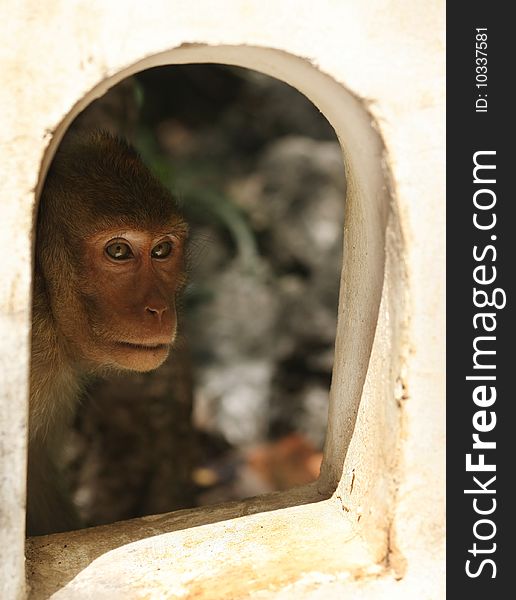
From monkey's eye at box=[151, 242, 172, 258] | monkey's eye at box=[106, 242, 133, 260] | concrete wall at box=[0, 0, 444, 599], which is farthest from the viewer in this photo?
monkey's eye at box=[151, 242, 172, 258]

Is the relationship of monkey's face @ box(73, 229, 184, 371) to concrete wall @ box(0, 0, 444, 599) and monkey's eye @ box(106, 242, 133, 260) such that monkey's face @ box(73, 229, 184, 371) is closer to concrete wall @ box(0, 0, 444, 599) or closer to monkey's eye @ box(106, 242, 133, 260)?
monkey's eye @ box(106, 242, 133, 260)

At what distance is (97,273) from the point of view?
109 inches

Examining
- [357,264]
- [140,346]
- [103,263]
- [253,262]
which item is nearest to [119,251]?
[103,263]

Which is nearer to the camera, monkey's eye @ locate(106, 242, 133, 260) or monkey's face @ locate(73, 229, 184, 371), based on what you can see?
monkey's face @ locate(73, 229, 184, 371)

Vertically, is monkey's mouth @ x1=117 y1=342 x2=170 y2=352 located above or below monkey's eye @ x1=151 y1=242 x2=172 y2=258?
below

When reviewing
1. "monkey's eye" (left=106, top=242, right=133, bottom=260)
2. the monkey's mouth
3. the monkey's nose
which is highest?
→ "monkey's eye" (left=106, top=242, right=133, bottom=260)

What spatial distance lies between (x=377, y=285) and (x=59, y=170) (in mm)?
1145

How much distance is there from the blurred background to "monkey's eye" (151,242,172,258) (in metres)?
2.52

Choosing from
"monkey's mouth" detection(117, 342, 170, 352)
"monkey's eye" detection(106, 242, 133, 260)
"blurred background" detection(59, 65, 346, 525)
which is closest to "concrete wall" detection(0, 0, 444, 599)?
"monkey's mouth" detection(117, 342, 170, 352)

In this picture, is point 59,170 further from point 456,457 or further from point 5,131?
point 456,457

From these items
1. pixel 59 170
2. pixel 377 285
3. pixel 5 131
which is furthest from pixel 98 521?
pixel 5 131

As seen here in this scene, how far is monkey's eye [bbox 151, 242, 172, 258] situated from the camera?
2.99 meters

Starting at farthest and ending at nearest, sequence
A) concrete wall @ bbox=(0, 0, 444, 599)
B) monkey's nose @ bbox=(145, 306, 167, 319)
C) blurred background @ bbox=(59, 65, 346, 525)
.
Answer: blurred background @ bbox=(59, 65, 346, 525), monkey's nose @ bbox=(145, 306, 167, 319), concrete wall @ bbox=(0, 0, 444, 599)

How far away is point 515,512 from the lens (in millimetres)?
2186
